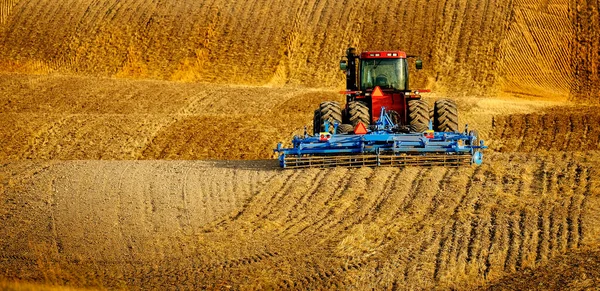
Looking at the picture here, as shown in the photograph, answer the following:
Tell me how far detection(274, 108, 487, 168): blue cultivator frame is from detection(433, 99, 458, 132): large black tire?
3.76ft

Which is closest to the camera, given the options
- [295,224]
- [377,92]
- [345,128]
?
[295,224]

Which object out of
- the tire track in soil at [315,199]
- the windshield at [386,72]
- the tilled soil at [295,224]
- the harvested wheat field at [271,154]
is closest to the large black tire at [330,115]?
the windshield at [386,72]

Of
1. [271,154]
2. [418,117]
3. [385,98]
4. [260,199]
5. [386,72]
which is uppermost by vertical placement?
[386,72]

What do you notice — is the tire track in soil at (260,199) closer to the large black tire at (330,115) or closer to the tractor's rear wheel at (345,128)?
the tractor's rear wheel at (345,128)

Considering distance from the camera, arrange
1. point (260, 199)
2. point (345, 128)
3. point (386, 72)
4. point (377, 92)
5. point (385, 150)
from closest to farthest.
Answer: point (260, 199) → point (385, 150) → point (345, 128) → point (377, 92) → point (386, 72)

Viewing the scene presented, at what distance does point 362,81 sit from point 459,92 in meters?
13.4

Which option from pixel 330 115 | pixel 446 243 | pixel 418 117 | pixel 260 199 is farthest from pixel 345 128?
pixel 446 243

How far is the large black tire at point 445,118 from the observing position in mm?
17516

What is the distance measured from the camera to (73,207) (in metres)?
13.8

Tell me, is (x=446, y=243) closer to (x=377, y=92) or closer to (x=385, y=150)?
(x=385, y=150)

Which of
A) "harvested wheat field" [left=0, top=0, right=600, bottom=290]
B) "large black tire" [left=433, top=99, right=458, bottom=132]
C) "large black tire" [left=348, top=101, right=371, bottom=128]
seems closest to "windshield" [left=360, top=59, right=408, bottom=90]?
"large black tire" [left=348, top=101, right=371, bottom=128]

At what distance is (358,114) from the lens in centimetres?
1717

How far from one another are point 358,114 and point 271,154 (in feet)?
15.0

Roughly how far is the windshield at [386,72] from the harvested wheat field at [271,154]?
2.36 metres
